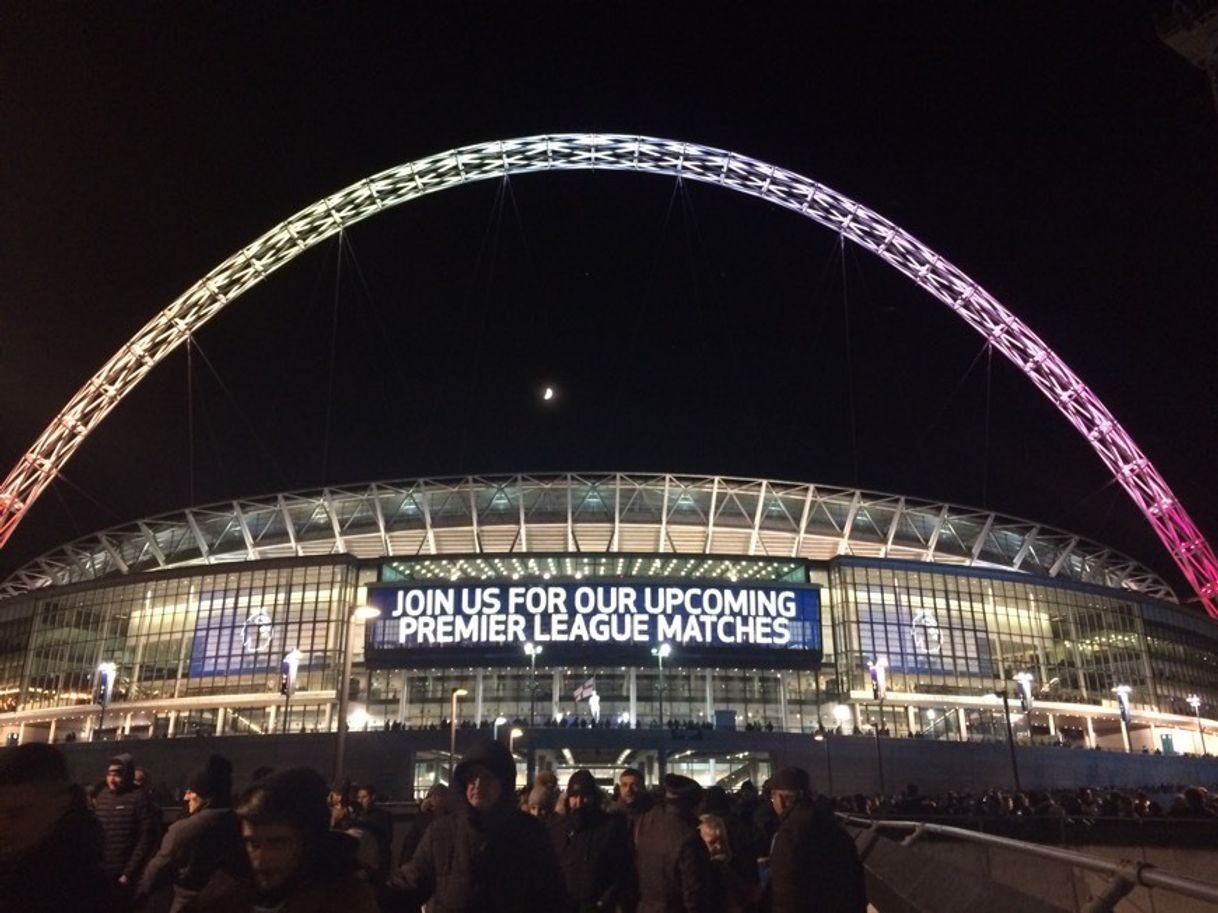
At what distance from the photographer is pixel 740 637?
205 feet

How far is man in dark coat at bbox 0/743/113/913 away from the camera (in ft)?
10.0

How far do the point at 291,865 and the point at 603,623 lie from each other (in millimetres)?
60301

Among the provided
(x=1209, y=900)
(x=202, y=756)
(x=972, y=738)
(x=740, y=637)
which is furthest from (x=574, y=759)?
(x=1209, y=900)

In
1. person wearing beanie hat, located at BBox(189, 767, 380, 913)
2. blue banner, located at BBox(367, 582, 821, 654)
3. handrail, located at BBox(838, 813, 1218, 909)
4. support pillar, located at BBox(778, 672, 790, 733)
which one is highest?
blue banner, located at BBox(367, 582, 821, 654)

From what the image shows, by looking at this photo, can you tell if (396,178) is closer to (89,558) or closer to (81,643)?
(81,643)

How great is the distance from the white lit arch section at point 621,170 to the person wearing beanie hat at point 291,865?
38.6m

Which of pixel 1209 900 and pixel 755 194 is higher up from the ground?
pixel 755 194

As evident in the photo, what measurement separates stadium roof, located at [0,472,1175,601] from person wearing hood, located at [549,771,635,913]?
2701 inches

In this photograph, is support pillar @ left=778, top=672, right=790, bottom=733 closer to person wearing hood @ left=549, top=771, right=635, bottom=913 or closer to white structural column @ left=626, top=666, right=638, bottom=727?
white structural column @ left=626, top=666, right=638, bottom=727

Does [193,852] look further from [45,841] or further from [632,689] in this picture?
[632,689]

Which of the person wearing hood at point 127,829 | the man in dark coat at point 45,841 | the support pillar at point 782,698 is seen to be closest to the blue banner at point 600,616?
the support pillar at point 782,698

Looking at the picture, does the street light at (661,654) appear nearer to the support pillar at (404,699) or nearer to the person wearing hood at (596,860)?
the support pillar at (404,699)

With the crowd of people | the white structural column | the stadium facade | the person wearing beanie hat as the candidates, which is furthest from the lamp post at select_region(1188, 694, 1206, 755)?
the person wearing beanie hat

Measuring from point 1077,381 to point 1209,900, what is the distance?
170 ft
